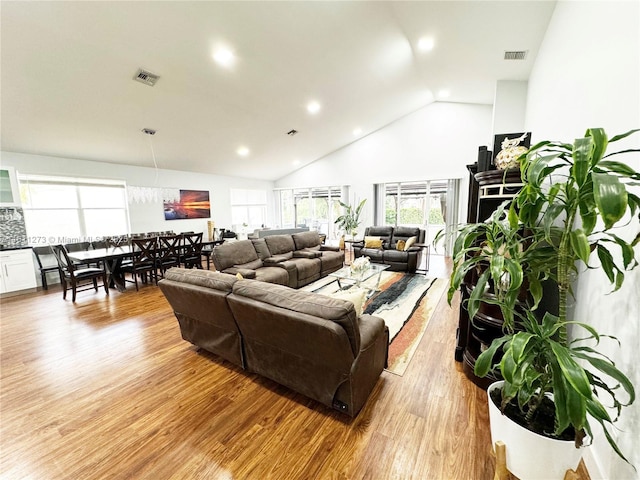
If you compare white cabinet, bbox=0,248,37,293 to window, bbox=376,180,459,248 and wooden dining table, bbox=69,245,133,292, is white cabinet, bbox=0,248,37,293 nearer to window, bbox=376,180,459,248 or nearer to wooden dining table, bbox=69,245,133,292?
wooden dining table, bbox=69,245,133,292

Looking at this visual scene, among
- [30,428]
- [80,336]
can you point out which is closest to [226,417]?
[30,428]

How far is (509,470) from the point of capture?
48.0 inches

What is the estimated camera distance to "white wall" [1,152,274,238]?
16.4 feet

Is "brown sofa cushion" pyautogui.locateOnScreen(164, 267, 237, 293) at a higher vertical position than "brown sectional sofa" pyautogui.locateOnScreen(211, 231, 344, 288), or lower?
higher

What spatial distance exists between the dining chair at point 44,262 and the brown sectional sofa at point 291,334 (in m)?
4.33

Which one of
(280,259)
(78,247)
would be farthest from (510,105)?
(78,247)

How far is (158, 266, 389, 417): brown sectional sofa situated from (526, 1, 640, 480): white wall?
120cm

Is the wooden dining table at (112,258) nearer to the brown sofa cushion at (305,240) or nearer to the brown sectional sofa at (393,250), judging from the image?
the brown sofa cushion at (305,240)

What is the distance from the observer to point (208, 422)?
180 cm

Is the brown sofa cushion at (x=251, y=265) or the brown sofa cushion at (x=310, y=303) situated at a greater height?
the brown sofa cushion at (x=310, y=303)

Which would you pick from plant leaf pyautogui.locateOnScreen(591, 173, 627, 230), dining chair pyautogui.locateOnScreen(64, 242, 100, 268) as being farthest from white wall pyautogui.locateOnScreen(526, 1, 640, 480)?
dining chair pyautogui.locateOnScreen(64, 242, 100, 268)

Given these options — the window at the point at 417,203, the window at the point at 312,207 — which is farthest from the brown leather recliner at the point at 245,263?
the window at the point at 312,207

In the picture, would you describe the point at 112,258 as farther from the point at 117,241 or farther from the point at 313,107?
the point at 313,107

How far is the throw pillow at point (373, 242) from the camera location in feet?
18.8
